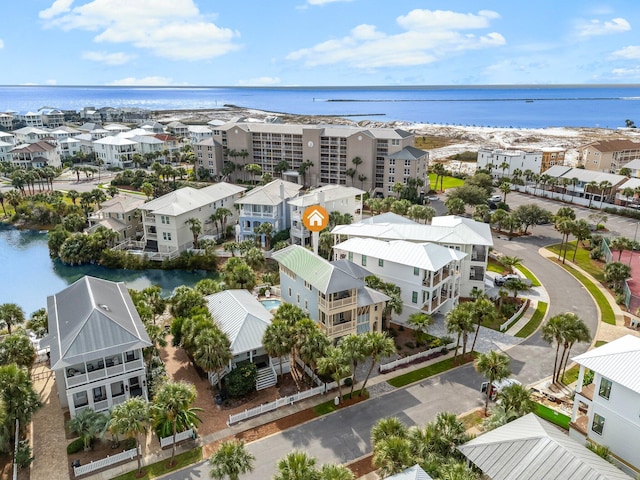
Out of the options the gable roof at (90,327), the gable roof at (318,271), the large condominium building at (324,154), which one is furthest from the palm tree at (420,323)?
the large condominium building at (324,154)

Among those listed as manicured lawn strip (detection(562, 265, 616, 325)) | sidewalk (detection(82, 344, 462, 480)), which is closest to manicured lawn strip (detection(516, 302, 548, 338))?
manicured lawn strip (detection(562, 265, 616, 325))

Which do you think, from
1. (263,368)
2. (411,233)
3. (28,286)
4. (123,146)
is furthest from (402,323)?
(123,146)

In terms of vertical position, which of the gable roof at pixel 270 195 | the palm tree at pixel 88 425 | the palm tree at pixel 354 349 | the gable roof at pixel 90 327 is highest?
the gable roof at pixel 270 195

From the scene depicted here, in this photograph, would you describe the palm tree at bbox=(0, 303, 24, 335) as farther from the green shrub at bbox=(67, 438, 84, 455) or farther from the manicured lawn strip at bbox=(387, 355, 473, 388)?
the manicured lawn strip at bbox=(387, 355, 473, 388)

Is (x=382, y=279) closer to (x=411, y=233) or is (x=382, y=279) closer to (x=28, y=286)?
(x=411, y=233)

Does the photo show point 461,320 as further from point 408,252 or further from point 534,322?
point 534,322

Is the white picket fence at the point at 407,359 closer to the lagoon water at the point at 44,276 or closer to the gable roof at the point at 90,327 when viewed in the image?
the gable roof at the point at 90,327
